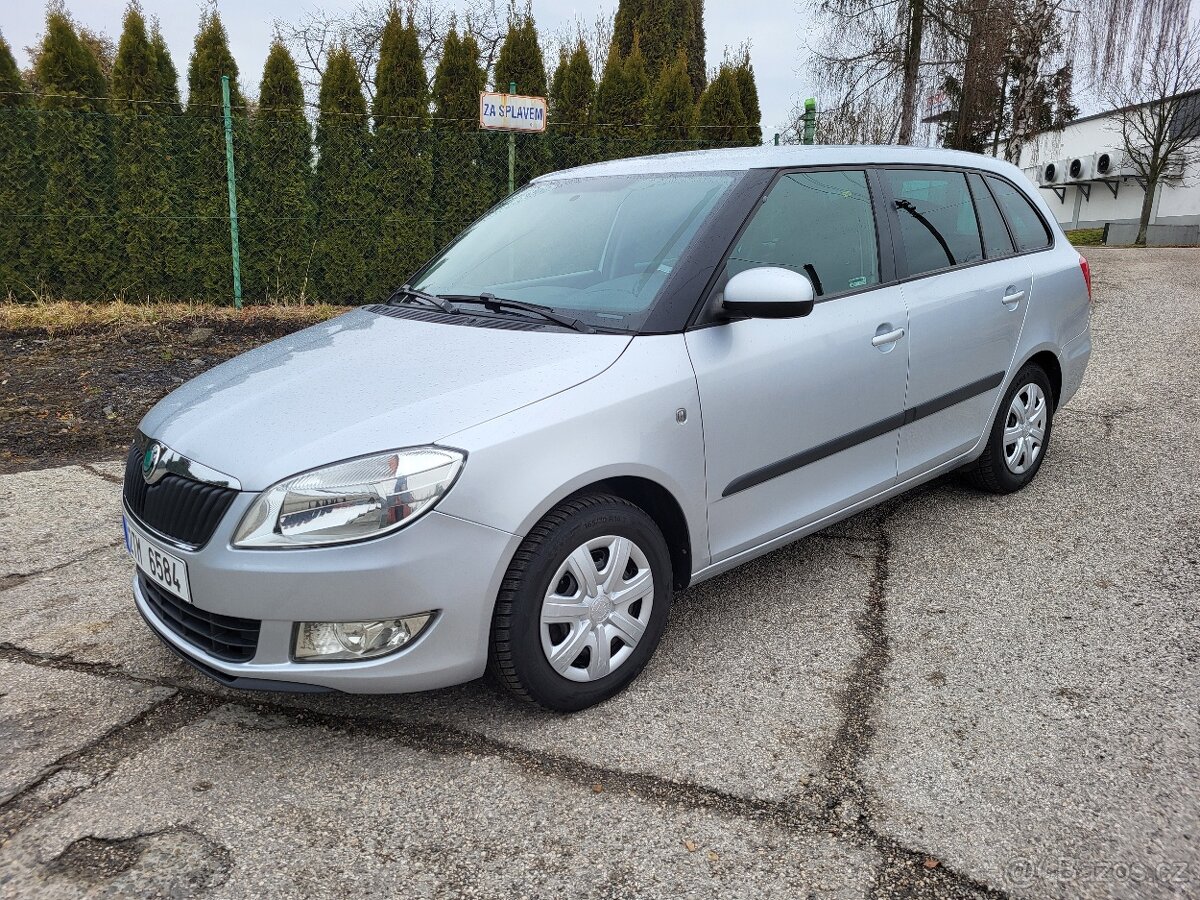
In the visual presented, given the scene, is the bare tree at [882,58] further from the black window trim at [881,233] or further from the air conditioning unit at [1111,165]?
the air conditioning unit at [1111,165]

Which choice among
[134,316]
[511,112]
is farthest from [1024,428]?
[134,316]

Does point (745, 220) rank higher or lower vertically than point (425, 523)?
higher

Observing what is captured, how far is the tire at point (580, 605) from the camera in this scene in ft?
7.81

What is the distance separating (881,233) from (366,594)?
244cm

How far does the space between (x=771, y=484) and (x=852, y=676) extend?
669 millimetres

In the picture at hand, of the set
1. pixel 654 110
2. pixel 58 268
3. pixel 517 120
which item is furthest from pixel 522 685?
pixel 654 110

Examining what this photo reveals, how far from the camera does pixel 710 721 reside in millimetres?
2590

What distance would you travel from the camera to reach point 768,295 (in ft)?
8.93

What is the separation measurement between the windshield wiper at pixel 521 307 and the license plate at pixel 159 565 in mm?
1301

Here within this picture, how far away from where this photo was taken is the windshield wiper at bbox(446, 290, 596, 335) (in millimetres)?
2822

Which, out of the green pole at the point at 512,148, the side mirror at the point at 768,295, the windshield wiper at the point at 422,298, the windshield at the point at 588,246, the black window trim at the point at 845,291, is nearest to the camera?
the side mirror at the point at 768,295

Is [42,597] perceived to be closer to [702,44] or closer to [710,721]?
[710,721]

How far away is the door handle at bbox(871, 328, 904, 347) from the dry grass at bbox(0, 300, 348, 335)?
21.6 feet

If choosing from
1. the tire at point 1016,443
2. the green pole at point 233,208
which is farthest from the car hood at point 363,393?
the green pole at point 233,208
